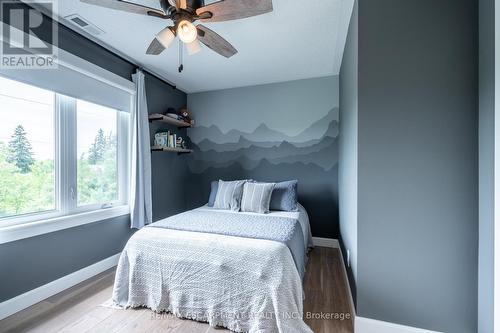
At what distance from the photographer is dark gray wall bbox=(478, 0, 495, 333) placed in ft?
3.83

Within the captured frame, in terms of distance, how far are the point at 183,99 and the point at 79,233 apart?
248 cm

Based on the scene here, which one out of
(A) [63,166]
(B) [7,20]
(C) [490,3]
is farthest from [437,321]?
(B) [7,20]

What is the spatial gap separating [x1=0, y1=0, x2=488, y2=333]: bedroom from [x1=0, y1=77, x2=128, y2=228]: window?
12 millimetres

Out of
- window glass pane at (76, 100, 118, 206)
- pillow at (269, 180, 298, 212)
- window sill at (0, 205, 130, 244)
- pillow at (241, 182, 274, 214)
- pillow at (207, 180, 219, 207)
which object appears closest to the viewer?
window sill at (0, 205, 130, 244)

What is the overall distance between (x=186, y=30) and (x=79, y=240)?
86.1 inches

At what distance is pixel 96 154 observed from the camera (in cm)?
245

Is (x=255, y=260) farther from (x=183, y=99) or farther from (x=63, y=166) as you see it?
(x=183, y=99)

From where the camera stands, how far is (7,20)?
1667mm

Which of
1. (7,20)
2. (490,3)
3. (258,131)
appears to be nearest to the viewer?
(490,3)

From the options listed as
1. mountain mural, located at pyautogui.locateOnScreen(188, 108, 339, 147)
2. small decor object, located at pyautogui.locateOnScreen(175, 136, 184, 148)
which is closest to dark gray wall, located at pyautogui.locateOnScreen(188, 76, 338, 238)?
mountain mural, located at pyautogui.locateOnScreen(188, 108, 339, 147)

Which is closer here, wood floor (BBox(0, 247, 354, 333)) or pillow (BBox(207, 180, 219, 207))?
wood floor (BBox(0, 247, 354, 333))

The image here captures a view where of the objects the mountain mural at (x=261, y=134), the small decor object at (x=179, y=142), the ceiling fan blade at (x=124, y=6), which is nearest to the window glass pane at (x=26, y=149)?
the ceiling fan blade at (x=124, y=6)

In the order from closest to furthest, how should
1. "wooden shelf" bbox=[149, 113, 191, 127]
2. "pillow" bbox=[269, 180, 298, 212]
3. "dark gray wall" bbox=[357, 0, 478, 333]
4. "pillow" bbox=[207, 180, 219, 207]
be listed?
"dark gray wall" bbox=[357, 0, 478, 333] < "pillow" bbox=[269, 180, 298, 212] < "wooden shelf" bbox=[149, 113, 191, 127] < "pillow" bbox=[207, 180, 219, 207]

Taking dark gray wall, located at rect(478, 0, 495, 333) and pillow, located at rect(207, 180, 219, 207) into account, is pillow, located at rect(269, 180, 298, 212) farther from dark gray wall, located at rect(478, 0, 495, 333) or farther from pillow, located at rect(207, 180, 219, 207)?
dark gray wall, located at rect(478, 0, 495, 333)
